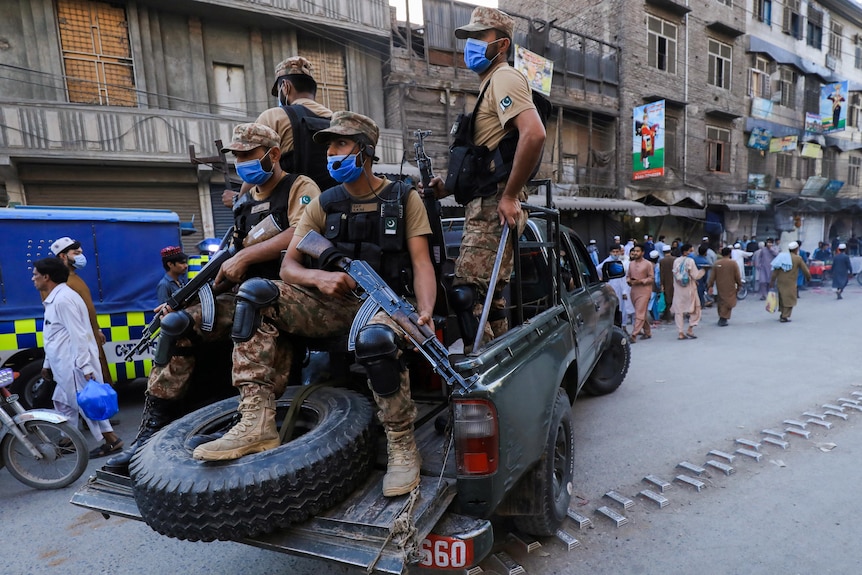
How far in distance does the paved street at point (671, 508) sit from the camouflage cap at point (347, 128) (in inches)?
85.8

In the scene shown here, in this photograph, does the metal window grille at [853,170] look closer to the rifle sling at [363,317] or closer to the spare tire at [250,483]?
the rifle sling at [363,317]

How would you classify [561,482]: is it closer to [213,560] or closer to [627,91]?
[213,560]

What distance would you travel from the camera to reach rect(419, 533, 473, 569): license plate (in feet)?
5.56

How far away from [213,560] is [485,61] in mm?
3193

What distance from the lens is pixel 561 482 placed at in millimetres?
2760

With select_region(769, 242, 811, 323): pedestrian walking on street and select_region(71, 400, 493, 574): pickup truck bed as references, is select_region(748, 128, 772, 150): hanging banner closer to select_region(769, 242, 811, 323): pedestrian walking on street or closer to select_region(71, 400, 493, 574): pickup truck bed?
select_region(769, 242, 811, 323): pedestrian walking on street

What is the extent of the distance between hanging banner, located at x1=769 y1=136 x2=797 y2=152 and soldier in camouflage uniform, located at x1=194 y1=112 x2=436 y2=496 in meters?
23.2

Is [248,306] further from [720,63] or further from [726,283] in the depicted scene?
[720,63]

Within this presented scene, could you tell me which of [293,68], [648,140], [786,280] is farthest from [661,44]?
[293,68]

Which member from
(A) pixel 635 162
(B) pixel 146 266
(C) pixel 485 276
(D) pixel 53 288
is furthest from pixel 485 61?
(A) pixel 635 162

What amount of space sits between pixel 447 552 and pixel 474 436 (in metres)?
0.41

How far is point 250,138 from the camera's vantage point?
2.58 meters

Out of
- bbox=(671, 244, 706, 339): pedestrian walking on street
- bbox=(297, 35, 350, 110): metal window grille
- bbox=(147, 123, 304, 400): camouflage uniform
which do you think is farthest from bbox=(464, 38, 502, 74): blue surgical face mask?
bbox=(297, 35, 350, 110): metal window grille

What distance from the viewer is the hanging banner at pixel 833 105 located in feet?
70.9
